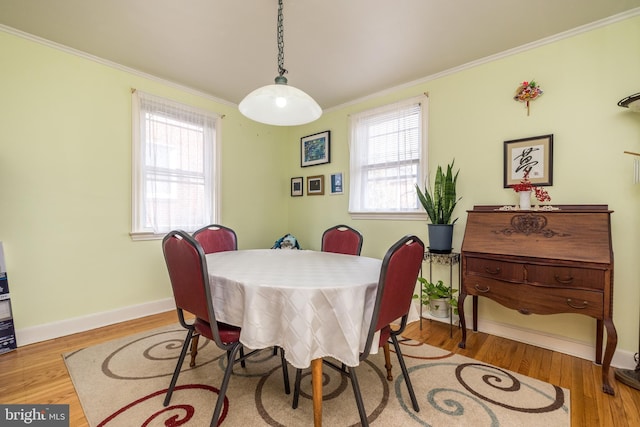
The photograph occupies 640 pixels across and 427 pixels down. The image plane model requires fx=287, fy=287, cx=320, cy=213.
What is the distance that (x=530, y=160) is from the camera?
2.38 m

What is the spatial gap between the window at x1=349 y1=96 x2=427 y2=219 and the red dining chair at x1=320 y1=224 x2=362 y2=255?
0.90 meters

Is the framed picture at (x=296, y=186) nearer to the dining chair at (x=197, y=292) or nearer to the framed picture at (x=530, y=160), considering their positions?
the framed picture at (x=530, y=160)

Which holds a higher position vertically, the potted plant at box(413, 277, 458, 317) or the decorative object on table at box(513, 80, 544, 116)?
the decorative object on table at box(513, 80, 544, 116)

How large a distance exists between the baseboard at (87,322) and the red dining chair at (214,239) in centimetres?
115

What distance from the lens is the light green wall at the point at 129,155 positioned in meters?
2.06

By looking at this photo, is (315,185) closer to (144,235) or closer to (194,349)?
(144,235)

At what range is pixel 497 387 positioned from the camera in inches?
68.7

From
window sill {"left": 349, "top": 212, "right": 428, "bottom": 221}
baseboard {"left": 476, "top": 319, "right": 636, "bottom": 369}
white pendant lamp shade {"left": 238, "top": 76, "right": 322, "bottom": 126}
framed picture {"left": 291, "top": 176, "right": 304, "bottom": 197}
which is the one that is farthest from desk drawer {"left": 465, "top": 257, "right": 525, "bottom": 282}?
framed picture {"left": 291, "top": 176, "right": 304, "bottom": 197}

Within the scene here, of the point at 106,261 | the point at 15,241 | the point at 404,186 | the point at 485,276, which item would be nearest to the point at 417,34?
the point at 404,186

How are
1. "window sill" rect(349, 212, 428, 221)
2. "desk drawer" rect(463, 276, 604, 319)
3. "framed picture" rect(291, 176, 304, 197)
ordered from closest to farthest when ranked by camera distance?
1. "desk drawer" rect(463, 276, 604, 319)
2. "window sill" rect(349, 212, 428, 221)
3. "framed picture" rect(291, 176, 304, 197)

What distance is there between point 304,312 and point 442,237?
1802 millimetres

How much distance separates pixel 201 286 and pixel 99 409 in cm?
96

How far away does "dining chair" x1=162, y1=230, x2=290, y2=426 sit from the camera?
129 centimetres

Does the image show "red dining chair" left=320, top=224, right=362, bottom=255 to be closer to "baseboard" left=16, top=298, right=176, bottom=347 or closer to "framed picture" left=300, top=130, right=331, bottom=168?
"framed picture" left=300, top=130, right=331, bottom=168
